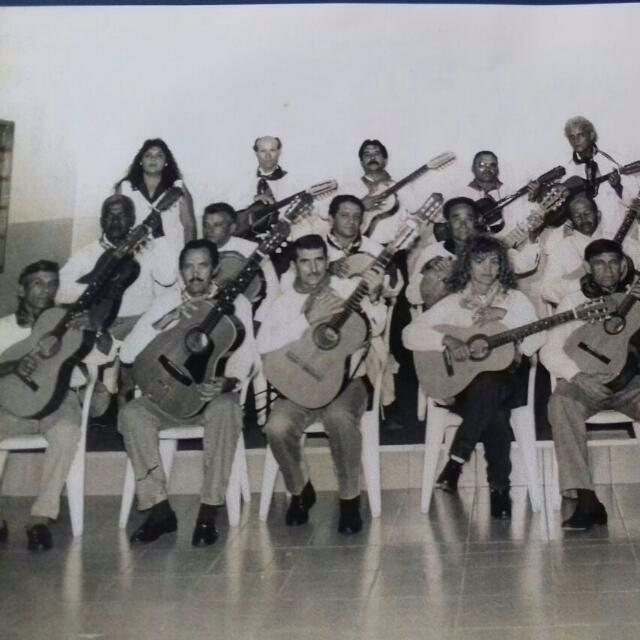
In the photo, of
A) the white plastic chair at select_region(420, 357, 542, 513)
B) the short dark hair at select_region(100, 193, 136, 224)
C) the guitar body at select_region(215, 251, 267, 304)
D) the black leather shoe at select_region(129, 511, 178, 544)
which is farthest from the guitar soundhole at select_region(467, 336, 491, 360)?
the short dark hair at select_region(100, 193, 136, 224)

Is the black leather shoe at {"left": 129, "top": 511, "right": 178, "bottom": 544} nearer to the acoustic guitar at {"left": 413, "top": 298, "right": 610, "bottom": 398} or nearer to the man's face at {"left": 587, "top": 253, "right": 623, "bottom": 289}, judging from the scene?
the acoustic guitar at {"left": 413, "top": 298, "right": 610, "bottom": 398}

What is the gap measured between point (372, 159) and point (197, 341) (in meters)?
0.84

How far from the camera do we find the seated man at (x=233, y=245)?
3777 millimetres

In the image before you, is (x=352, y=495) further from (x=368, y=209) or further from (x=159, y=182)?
(x=159, y=182)

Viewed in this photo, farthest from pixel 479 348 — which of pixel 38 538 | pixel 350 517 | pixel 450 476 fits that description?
pixel 38 538

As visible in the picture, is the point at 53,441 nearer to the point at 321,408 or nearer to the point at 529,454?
the point at 321,408

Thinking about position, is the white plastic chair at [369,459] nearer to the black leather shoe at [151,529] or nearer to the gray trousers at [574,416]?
the black leather shoe at [151,529]

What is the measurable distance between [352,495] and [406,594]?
0.70m

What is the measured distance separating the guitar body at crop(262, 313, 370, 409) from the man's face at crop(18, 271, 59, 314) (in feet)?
2.64

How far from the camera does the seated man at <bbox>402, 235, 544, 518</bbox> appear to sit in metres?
3.68

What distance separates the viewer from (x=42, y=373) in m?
3.70

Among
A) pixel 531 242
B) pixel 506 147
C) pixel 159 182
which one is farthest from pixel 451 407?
pixel 159 182

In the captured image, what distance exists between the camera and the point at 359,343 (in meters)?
3.72

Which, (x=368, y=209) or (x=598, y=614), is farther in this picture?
(x=368, y=209)
